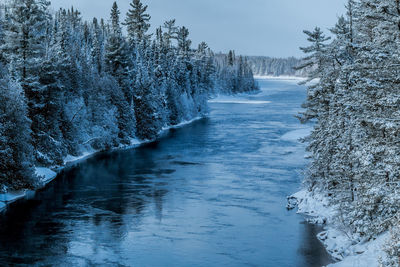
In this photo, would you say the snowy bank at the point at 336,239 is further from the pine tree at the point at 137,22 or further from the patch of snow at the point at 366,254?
the pine tree at the point at 137,22

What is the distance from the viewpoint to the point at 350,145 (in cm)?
2444

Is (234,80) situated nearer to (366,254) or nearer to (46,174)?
(46,174)

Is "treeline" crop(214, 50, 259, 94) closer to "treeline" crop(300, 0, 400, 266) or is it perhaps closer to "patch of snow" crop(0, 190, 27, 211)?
"patch of snow" crop(0, 190, 27, 211)

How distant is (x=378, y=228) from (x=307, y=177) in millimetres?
12568

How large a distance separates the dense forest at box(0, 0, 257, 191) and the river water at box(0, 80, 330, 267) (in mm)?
3526

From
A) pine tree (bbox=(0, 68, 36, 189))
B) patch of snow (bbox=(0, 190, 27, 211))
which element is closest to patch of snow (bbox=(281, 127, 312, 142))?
pine tree (bbox=(0, 68, 36, 189))

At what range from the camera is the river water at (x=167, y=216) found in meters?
24.2

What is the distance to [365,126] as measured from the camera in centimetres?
2105

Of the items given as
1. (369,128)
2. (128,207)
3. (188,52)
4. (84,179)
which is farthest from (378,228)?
(188,52)

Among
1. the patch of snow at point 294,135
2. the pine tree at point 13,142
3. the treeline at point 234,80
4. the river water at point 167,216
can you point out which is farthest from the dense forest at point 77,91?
the treeline at point 234,80

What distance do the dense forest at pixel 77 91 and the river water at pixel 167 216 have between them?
3.53 metres

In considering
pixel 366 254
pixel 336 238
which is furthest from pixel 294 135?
pixel 366 254

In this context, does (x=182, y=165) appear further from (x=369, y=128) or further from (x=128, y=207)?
(x=369, y=128)

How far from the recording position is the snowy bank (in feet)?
66.9
